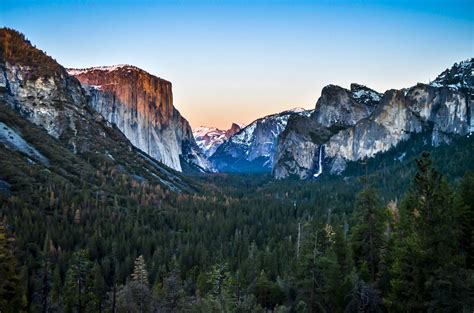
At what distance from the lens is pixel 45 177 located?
15375 centimetres

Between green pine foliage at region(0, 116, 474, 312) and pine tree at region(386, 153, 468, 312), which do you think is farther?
green pine foliage at region(0, 116, 474, 312)

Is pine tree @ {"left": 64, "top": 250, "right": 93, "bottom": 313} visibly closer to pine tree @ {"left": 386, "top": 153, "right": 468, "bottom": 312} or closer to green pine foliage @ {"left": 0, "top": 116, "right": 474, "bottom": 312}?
green pine foliage @ {"left": 0, "top": 116, "right": 474, "bottom": 312}

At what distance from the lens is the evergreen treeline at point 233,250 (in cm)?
3127

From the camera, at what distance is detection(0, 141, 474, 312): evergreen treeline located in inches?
1231

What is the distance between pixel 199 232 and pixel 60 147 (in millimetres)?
A: 88885

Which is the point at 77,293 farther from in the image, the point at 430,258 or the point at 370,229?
the point at 430,258

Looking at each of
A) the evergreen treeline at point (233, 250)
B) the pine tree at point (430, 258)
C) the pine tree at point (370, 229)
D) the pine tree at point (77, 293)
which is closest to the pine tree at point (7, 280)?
the evergreen treeline at point (233, 250)

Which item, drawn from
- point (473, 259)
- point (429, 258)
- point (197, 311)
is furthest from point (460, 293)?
point (197, 311)

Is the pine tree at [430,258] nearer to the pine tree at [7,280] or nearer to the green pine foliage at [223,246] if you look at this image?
the green pine foliage at [223,246]

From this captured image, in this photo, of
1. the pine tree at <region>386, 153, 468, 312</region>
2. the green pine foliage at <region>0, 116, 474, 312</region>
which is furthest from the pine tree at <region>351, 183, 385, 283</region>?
the pine tree at <region>386, 153, 468, 312</region>

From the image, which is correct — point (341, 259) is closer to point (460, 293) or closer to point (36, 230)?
point (460, 293)

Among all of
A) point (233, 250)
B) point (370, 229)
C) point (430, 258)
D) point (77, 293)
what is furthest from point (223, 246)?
point (430, 258)

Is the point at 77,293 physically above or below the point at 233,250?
above

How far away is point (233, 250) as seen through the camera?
112750 mm
